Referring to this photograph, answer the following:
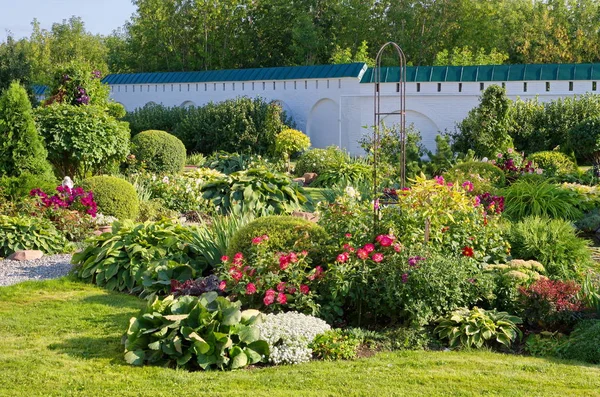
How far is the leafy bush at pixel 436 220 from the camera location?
6.19m

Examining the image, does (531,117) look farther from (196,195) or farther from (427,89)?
(196,195)

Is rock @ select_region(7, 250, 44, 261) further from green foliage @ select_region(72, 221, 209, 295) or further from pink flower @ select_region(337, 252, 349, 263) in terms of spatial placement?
pink flower @ select_region(337, 252, 349, 263)

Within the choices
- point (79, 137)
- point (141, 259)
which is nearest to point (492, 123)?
point (79, 137)

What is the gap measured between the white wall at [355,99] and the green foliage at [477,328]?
15.8 meters

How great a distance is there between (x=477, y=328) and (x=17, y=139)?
7.37 m

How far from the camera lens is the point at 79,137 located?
1221cm

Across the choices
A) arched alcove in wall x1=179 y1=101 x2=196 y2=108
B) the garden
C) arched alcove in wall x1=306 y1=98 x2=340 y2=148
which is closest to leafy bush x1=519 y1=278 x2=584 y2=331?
the garden

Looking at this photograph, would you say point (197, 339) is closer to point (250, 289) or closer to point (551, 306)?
point (250, 289)

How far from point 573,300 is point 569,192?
5.47 meters

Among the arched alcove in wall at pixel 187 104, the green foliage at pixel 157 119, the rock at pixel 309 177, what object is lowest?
the rock at pixel 309 177

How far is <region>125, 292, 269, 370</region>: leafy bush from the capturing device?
4.99 metres

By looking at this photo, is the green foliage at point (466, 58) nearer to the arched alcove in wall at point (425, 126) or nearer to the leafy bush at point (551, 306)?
the arched alcove in wall at point (425, 126)

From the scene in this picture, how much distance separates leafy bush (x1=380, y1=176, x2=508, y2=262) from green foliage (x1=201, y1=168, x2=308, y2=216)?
3381mm

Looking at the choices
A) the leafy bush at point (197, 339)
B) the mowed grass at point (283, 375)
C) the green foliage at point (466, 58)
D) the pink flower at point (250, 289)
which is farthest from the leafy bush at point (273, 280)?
the green foliage at point (466, 58)
